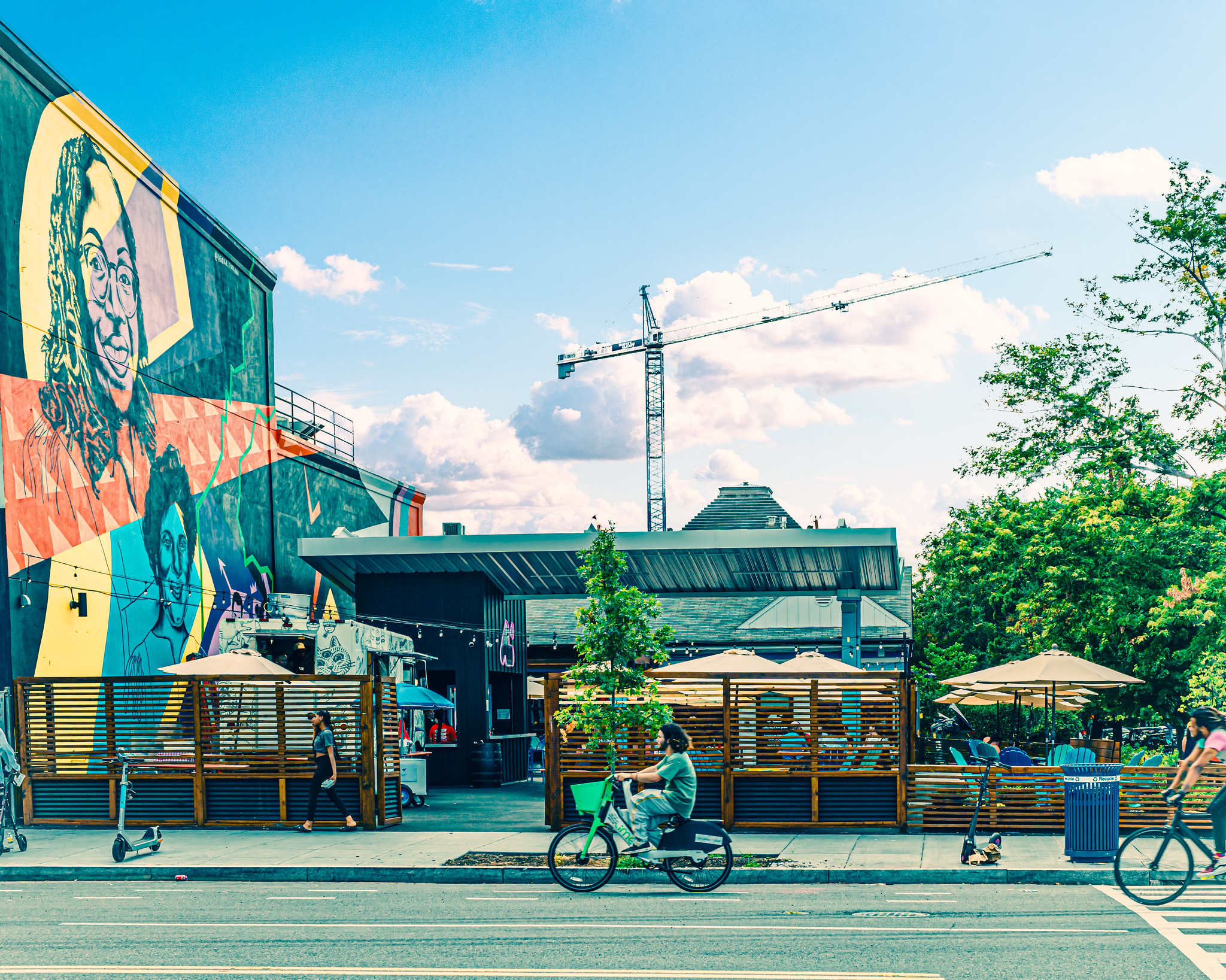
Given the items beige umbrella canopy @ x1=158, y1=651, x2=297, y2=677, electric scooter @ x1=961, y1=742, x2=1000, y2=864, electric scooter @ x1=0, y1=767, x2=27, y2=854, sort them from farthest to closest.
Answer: beige umbrella canopy @ x1=158, y1=651, x2=297, y2=677 < electric scooter @ x1=0, y1=767, x2=27, y2=854 < electric scooter @ x1=961, y1=742, x2=1000, y2=864

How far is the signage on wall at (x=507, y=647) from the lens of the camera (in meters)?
29.8

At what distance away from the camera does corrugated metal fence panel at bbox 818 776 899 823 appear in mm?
16297

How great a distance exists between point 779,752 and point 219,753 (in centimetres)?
799

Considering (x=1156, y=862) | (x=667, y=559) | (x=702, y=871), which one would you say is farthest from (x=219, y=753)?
(x=1156, y=862)

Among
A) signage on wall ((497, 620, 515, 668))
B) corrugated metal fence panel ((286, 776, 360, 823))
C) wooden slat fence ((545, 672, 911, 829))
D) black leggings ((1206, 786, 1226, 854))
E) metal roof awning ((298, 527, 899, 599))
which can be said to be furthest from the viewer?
signage on wall ((497, 620, 515, 668))

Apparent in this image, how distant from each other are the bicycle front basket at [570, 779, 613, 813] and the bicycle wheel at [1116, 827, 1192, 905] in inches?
193

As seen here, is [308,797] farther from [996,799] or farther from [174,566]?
[174,566]

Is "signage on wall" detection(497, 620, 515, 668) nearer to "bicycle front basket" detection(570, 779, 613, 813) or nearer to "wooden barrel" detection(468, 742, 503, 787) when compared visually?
"wooden barrel" detection(468, 742, 503, 787)

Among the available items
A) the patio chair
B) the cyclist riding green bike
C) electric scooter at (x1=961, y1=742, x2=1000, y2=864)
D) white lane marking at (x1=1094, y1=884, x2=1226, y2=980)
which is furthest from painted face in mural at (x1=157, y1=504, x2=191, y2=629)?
the cyclist riding green bike

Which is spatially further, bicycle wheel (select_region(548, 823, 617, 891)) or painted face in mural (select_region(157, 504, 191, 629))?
painted face in mural (select_region(157, 504, 191, 629))

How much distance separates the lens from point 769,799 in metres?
16.5

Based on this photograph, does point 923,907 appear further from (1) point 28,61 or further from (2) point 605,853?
(1) point 28,61

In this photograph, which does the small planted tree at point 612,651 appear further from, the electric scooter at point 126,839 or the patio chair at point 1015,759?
the patio chair at point 1015,759

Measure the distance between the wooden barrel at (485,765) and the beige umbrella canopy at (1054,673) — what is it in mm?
11359
